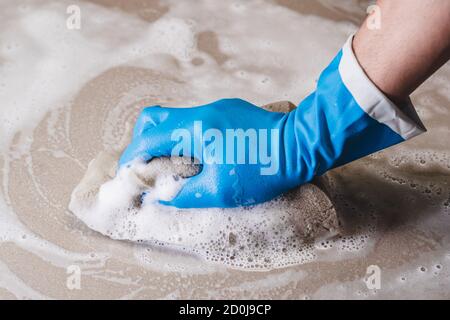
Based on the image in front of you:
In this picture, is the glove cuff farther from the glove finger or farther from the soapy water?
the glove finger

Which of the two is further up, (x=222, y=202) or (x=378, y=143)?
(x=378, y=143)

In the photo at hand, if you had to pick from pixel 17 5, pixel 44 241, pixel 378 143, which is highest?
pixel 378 143

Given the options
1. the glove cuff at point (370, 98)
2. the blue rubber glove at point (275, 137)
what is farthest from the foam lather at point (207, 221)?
the glove cuff at point (370, 98)

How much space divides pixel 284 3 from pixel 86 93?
0.71m

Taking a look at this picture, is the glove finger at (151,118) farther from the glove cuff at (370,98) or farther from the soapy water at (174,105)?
the glove cuff at (370,98)

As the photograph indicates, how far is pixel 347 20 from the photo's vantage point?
6.09 feet

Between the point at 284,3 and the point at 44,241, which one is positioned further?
the point at 284,3

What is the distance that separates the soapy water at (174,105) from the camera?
1.27 metres

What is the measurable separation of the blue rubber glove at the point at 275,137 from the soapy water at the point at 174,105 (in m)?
0.18

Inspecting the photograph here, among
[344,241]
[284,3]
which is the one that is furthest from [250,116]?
[284,3]

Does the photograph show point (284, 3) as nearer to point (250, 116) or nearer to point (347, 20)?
point (347, 20)

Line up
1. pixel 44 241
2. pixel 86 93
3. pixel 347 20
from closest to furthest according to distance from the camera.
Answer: pixel 44 241 → pixel 86 93 → pixel 347 20

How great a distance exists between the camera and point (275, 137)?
4.14 feet

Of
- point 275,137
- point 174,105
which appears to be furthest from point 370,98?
point 174,105
